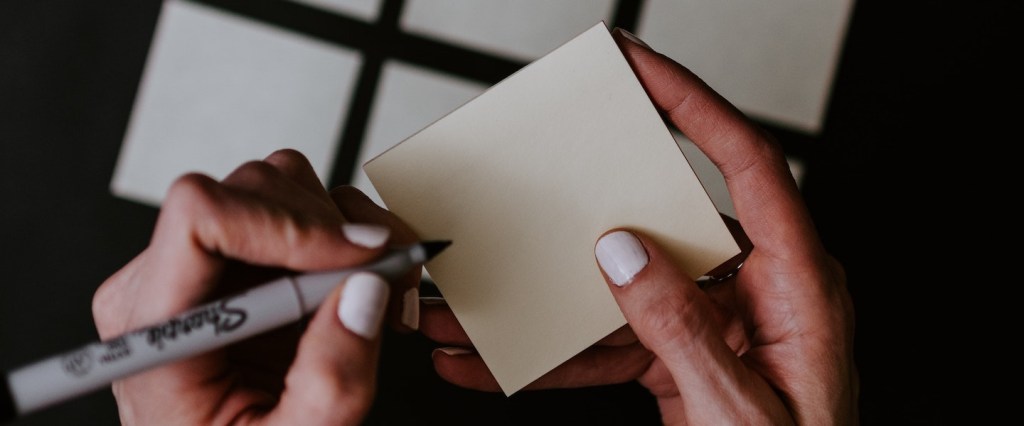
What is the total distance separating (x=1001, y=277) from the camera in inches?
42.0

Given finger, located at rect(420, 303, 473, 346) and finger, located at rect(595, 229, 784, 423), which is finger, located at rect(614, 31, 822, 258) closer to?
finger, located at rect(595, 229, 784, 423)

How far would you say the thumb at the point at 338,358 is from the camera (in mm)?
433

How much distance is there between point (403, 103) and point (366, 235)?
0.59 metres

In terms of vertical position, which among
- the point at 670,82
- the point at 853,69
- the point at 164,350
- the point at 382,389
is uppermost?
the point at 853,69

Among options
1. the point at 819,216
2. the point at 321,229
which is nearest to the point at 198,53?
the point at 321,229

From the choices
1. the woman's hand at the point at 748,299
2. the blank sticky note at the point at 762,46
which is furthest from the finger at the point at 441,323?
the blank sticky note at the point at 762,46

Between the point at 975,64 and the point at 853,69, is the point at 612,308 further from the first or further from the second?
the point at 975,64

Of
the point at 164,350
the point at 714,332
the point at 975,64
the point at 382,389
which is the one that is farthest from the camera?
the point at 975,64

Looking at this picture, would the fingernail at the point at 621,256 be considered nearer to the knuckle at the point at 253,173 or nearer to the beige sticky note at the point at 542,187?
the beige sticky note at the point at 542,187

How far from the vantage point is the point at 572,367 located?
29.6 inches

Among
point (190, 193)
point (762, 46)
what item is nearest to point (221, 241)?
point (190, 193)

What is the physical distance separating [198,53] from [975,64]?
1192 mm

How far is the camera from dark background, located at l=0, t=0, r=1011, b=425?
0.98m

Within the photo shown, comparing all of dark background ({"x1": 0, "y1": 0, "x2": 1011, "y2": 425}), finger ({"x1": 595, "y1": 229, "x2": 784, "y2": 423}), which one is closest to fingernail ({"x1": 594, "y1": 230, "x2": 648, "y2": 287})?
finger ({"x1": 595, "y1": 229, "x2": 784, "y2": 423})
